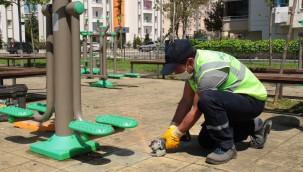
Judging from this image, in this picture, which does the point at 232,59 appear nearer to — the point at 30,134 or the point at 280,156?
the point at 280,156

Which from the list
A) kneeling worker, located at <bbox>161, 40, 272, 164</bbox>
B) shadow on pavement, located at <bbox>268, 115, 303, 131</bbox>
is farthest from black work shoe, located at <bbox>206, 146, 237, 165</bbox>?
shadow on pavement, located at <bbox>268, 115, 303, 131</bbox>

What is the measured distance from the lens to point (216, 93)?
3.47m

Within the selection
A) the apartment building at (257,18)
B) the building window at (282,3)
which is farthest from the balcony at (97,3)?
the building window at (282,3)

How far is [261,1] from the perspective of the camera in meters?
36.8

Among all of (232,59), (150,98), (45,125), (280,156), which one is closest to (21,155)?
(45,125)

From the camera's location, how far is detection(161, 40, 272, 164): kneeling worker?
3.43m

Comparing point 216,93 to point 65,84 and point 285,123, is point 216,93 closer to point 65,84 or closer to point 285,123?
point 65,84

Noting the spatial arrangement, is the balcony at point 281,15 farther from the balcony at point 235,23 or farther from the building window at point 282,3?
Result: the balcony at point 235,23

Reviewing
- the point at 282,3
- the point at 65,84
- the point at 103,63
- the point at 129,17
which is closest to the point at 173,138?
the point at 65,84

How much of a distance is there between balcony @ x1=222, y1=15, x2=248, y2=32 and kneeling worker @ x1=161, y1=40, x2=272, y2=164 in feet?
121

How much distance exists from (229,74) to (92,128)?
1.33 metres

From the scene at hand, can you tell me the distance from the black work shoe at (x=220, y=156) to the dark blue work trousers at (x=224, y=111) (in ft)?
0.17

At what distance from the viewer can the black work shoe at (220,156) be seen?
11.6 feet

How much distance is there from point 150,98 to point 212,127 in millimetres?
4391
